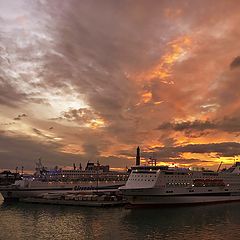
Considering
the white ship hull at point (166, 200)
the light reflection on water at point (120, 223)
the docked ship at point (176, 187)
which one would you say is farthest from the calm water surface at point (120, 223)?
the docked ship at point (176, 187)

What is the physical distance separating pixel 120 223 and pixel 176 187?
2571 cm

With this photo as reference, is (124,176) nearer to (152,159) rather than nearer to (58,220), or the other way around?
(152,159)

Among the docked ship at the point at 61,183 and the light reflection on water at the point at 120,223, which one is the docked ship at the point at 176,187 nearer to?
the light reflection on water at the point at 120,223

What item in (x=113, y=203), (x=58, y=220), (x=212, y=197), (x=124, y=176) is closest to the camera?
(x=58, y=220)

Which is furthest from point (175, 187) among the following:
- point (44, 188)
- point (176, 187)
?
point (44, 188)

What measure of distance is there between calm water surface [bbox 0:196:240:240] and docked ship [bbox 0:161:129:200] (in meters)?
25.9

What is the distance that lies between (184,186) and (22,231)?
138 feet

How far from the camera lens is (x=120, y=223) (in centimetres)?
5584

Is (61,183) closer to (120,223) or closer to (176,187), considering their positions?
(176,187)

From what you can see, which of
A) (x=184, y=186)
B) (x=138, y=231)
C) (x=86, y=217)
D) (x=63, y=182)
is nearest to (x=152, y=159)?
(x=184, y=186)

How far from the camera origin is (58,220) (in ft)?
198

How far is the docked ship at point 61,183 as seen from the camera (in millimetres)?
100375

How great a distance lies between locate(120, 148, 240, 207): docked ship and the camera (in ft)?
241

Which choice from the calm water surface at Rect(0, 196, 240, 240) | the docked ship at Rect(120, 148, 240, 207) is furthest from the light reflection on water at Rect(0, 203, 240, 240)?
the docked ship at Rect(120, 148, 240, 207)
